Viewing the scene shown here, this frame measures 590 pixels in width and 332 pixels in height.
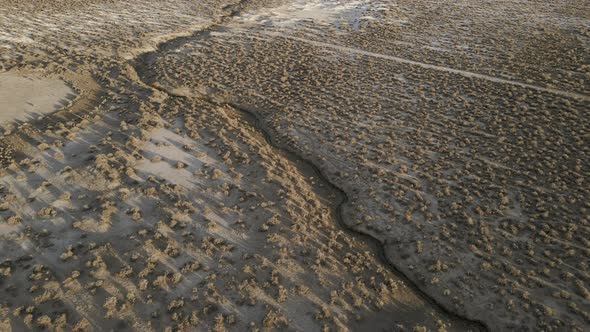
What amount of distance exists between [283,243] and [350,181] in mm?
3631

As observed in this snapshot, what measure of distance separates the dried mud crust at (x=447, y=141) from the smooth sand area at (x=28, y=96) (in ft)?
14.4

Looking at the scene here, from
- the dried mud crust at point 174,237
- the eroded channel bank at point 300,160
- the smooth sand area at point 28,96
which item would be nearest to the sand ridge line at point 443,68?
the eroded channel bank at point 300,160

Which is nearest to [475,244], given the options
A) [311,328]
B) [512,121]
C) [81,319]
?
[311,328]

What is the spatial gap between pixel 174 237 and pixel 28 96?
1168 cm

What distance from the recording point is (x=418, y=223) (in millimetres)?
11828

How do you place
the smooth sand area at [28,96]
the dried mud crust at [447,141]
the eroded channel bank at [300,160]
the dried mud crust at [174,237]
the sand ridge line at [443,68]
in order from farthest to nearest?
the sand ridge line at [443,68]
the smooth sand area at [28,96]
the dried mud crust at [447,141]
the eroded channel bank at [300,160]
the dried mud crust at [174,237]

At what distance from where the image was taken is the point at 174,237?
36.3 ft

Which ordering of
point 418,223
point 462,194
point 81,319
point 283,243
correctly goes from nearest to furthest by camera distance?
point 81,319 → point 283,243 → point 418,223 → point 462,194

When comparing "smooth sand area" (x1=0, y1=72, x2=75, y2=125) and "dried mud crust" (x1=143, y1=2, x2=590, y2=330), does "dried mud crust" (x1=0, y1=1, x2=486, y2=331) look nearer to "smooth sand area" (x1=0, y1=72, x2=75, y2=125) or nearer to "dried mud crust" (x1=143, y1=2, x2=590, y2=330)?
"smooth sand area" (x1=0, y1=72, x2=75, y2=125)

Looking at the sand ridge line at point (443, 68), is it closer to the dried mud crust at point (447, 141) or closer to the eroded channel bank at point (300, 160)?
the dried mud crust at point (447, 141)

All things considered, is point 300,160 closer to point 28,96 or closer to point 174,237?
point 174,237

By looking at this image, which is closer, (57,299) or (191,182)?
(57,299)

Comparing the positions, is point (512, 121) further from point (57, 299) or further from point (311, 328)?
point (57, 299)

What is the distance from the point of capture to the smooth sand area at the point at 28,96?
1648 centimetres
